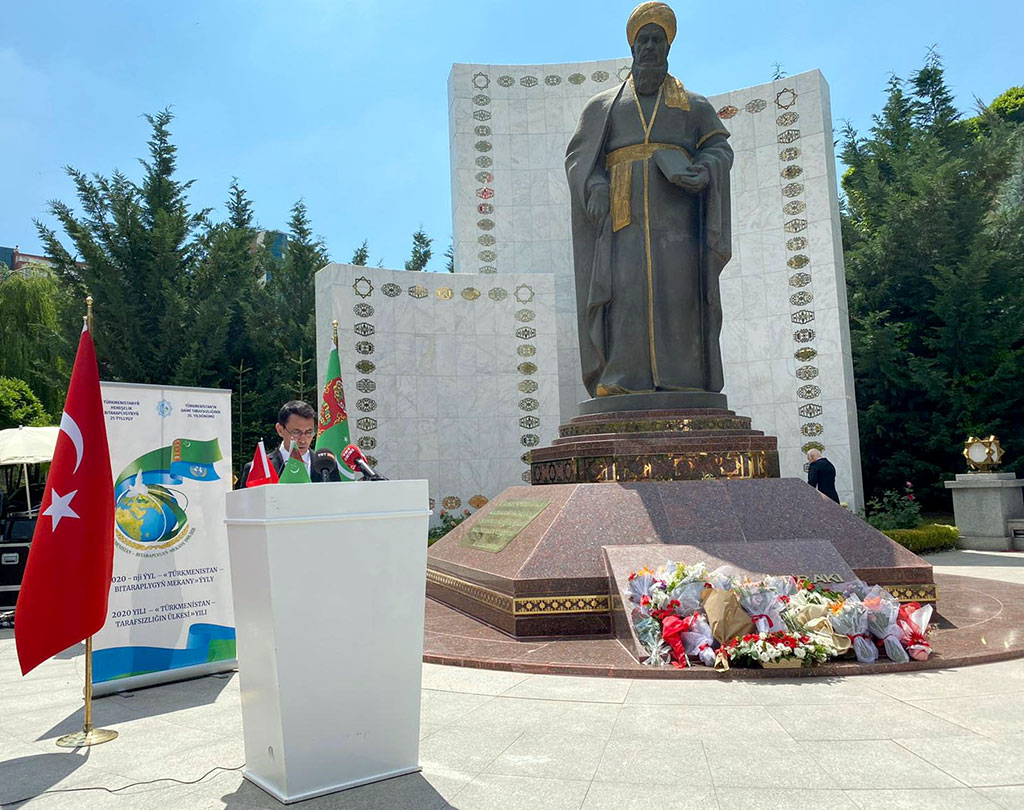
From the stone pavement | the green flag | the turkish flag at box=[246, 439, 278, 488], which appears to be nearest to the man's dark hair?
the turkish flag at box=[246, 439, 278, 488]

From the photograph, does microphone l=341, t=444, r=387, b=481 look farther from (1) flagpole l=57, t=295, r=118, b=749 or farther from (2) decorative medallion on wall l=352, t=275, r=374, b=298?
(2) decorative medallion on wall l=352, t=275, r=374, b=298

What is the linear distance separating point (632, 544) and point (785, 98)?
11.8 meters

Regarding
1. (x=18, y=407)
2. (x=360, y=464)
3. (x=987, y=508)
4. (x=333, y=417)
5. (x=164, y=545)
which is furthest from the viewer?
(x=18, y=407)

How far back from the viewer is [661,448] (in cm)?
631

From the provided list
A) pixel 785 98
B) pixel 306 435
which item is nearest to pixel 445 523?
pixel 306 435

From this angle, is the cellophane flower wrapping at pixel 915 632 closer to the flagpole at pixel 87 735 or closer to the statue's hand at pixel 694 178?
the flagpole at pixel 87 735

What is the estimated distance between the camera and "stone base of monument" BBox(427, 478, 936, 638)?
5.01 m

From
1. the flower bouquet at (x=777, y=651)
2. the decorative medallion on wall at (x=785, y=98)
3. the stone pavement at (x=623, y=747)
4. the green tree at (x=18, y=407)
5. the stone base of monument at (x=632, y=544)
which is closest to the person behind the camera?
the stone pavement at (x=623, y=747)

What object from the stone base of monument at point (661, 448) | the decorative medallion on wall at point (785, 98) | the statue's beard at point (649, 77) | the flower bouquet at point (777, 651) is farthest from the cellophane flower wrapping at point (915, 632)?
the decorative medallion on wall at point (785, 98)

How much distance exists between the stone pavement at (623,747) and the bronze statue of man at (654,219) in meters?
3.88

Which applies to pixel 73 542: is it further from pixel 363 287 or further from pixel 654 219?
pixel 363 287

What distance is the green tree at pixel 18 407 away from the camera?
1469 cm

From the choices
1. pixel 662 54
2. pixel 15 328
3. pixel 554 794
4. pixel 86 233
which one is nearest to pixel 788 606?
pixel 554 794

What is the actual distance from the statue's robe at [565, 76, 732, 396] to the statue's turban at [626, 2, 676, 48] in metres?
0.46
